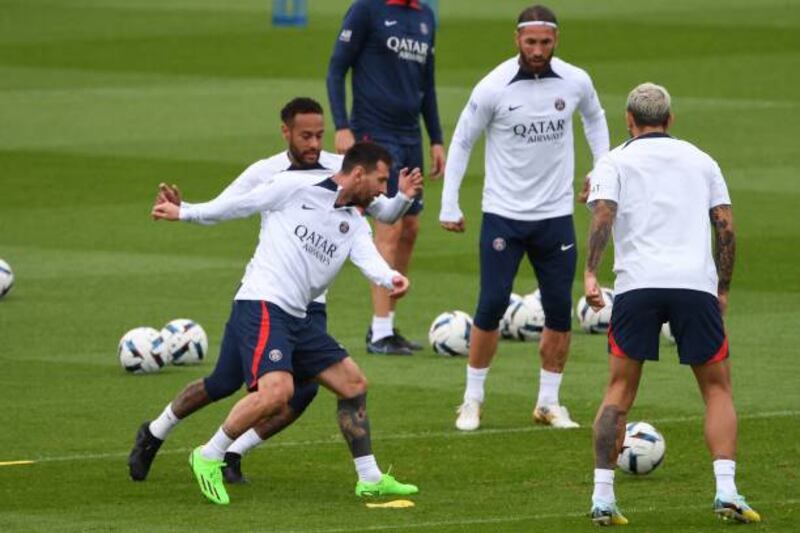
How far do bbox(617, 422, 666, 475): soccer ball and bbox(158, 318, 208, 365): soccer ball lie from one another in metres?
5.13

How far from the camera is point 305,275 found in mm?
13070

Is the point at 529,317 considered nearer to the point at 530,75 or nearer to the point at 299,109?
the point at 530,75

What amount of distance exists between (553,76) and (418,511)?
387cm

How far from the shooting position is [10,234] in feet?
82.9

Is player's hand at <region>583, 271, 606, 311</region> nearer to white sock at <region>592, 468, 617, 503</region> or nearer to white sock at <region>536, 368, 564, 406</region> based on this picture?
white sock at <region>592, 468, 617, 503</region>

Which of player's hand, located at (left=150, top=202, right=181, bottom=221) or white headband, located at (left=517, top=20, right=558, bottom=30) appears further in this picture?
white headband, located at (left=517, top=20, right=558, bottom=30)

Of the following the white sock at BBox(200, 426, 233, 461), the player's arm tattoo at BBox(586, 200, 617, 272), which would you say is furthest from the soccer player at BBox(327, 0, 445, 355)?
the player's arm tattoo at BBox(586, 200, 617, 272)

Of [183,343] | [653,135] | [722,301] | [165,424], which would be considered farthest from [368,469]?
[183,343]

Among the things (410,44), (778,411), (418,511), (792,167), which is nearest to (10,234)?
(410,44)

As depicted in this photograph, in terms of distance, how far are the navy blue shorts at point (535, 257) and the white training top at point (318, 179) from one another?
1704 millimetres

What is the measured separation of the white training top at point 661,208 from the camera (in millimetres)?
→ 11875

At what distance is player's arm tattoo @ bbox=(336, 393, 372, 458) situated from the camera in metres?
13.1

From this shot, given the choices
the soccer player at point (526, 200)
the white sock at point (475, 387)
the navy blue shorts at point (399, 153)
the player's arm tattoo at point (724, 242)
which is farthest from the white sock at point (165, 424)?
the navy blue shorts at point (399, 153)

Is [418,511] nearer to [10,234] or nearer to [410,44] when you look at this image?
[410,44]
